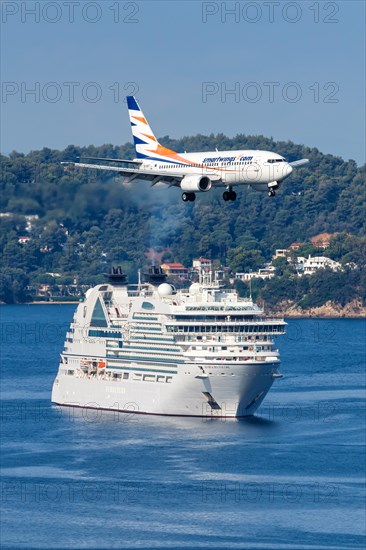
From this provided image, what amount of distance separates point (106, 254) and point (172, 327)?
163 ft

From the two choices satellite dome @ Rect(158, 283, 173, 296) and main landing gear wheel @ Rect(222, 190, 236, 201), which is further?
satellite dome @ Rect(158, 283, 173, 296)

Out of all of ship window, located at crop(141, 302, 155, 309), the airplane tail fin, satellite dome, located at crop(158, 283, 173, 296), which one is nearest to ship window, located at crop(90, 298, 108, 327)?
ship window, located at crop(141, 302, 155, 309)

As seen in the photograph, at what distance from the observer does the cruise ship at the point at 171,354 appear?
126 meters

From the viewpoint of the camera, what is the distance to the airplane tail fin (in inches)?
3078

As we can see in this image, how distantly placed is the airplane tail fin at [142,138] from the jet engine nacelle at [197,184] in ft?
19.1

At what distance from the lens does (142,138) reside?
82.7 m

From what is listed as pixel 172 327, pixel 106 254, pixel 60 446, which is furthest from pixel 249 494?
pixel 106 254

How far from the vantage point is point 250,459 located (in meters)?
114

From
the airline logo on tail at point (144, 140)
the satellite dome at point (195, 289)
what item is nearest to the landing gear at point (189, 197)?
the airline logo on tail at point (144, 140)

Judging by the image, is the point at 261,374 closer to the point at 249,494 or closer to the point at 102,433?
the point at 102,433

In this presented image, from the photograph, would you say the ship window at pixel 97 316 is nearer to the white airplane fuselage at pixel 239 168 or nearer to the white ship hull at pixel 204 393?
the white ship hull at pixel 204 393

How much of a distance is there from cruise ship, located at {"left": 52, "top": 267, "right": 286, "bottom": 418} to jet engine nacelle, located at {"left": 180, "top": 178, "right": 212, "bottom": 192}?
55.6 meters

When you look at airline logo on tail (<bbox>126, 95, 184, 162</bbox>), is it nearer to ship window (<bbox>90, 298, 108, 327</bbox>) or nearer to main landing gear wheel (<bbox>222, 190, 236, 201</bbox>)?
main landing gear wheel (<bbox>222, 190, 236, 201</bbox>)

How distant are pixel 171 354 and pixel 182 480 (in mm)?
22221
